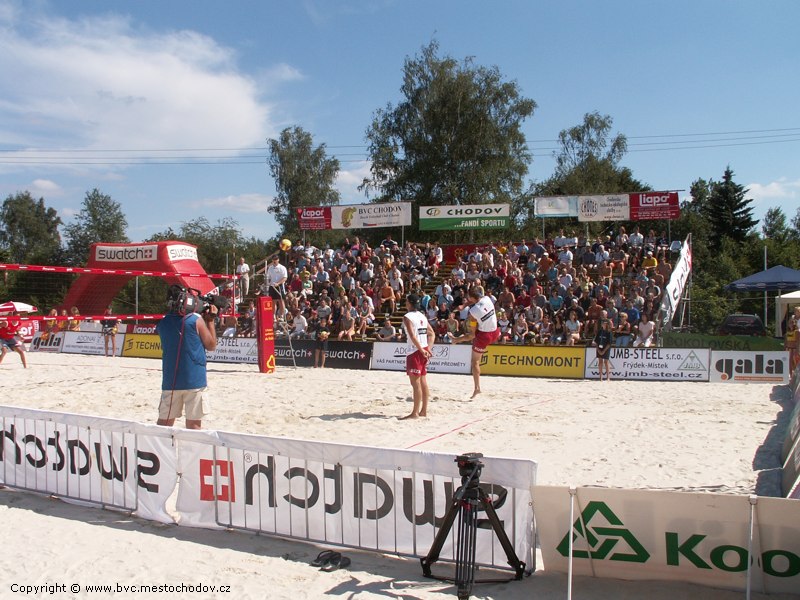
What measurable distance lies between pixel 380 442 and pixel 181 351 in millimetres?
2584

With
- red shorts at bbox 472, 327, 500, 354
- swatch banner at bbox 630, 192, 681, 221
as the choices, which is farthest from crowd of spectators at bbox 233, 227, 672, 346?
red shorts at bbox 472, 327, 500, 354

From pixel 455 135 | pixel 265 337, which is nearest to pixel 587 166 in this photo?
pixel 455 135

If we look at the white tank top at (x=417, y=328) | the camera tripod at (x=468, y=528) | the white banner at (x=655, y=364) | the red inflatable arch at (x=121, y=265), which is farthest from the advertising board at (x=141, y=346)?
the camera tripod at (x=468, y=528)

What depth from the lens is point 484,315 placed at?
10586mm

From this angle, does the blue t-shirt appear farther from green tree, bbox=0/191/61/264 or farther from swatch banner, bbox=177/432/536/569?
green tree, bbox=0/191/61/264

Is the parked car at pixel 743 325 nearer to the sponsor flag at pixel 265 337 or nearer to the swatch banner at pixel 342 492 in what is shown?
the sponsor flag at pixel 265 337

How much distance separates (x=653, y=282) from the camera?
60.3 ft

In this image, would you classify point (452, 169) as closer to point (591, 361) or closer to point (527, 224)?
point (527, 224)

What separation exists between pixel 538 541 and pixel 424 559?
0.90 m

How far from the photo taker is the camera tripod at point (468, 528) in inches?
162

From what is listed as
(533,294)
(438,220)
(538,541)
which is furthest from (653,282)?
(538,541)

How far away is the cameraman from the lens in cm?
642

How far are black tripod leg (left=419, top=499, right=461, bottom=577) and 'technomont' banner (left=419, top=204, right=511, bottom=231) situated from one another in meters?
20.6

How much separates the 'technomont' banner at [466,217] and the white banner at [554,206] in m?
1.26
